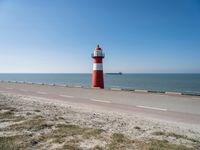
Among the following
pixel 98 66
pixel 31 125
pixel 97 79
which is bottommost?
pixel 31 125

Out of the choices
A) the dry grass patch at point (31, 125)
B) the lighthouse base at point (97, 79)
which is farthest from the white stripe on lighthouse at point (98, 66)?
the dry grass patch at point (31, 125)

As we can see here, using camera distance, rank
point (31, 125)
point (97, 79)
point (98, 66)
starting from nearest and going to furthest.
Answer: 1. point (31, 125)
2. point (98, 66)
3. point (97, 79)

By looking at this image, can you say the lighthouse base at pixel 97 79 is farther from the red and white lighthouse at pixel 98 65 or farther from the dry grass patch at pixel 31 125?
the dry grass patch at pixel 31 125

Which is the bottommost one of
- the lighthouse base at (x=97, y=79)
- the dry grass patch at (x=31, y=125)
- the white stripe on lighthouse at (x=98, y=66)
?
the dry grass patch at (x=31, y=125)

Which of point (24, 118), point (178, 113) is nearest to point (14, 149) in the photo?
point (24, 118)

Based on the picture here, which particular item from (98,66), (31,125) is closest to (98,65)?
(98,66)

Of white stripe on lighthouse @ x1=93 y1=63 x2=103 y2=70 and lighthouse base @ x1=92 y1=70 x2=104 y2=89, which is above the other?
white stripe on lighthouse @ x1=93 y1=63 x2=103 y2=70

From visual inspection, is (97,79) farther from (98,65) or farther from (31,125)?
(31,125)

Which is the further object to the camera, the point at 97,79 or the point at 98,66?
the point at 97,79

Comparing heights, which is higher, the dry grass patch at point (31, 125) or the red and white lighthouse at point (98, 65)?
the red and white lighthouse at point (98, 65)

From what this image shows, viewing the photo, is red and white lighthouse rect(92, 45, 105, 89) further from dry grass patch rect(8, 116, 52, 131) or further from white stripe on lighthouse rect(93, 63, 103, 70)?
dry grass patch rect(8, 116, 52, 131)

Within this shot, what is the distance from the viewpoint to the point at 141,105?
11.3 metres

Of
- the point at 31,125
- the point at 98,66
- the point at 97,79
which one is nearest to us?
the point at 31,125

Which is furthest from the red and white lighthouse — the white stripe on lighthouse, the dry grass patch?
the dry grass patch
